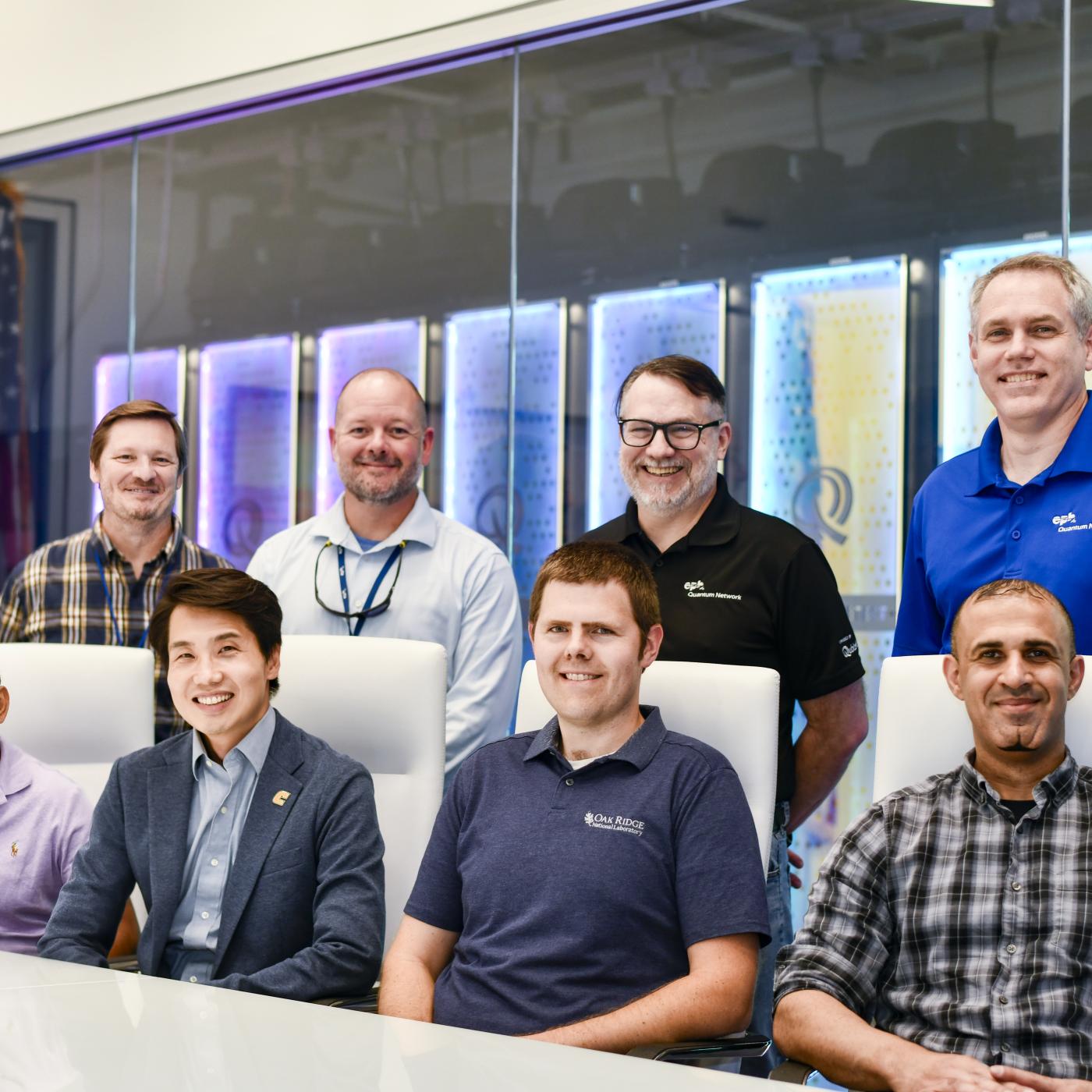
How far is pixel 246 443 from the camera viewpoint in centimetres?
584

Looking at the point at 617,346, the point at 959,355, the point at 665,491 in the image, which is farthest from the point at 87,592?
the point at 959,355

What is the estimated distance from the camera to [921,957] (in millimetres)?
1970

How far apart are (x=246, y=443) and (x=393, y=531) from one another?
283 cm

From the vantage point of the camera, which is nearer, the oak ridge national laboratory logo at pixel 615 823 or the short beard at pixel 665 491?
the oak ridge national laboratory logo at pixel 615 823

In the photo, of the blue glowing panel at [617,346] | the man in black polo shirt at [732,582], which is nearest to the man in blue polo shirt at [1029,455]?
the man in black polo shirt at [732,582]

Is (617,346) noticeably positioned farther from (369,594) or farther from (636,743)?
(636,743)

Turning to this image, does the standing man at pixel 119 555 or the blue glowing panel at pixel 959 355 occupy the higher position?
the blue glowing panel at pixel 959 355

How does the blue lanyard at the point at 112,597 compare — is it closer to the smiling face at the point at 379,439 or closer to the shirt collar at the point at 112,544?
the shirt collar at the point at 112,544

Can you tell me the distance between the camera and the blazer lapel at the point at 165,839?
2.29 m

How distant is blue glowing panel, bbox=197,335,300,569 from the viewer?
5.77 m

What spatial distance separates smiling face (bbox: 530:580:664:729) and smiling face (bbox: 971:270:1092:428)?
0.74 m

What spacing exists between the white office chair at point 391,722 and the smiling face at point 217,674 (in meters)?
0.23

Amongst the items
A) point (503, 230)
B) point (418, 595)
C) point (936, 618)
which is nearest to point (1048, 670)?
point (936, 618)

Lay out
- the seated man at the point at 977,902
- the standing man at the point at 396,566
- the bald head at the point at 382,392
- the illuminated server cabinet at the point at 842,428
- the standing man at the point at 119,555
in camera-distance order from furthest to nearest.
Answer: the illuminated server cabinet at the point at 842,428
the standing man at the point at 119,555
the bald head at the point at 382,392
the standing man at the point at 396,566
the seated man at the point at 977,902
